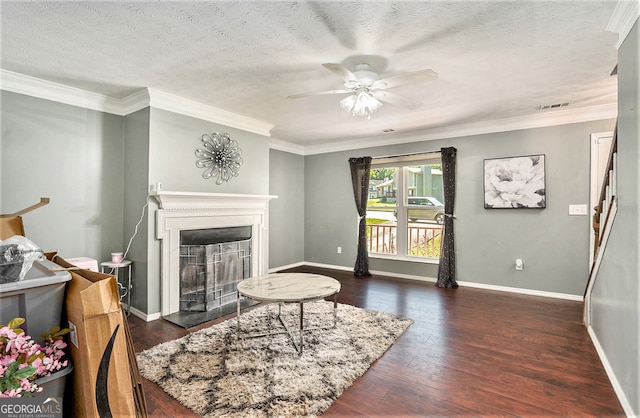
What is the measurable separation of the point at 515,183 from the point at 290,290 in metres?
3.45

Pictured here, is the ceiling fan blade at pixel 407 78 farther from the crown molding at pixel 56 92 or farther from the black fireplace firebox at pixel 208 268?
the crown molding at pixel 56 92

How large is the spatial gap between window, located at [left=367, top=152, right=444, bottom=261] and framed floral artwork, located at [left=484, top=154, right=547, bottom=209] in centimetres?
70

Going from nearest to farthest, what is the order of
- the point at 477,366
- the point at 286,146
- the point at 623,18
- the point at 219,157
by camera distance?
1. the point at 623,18
2. the point at 477,366
3. the point at 219,157
4. the point at 286,146

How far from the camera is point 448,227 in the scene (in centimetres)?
465

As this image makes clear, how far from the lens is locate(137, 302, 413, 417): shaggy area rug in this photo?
1.87 m

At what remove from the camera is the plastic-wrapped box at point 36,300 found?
80cm

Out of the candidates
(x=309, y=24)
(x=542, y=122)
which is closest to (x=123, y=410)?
(x=309, y=24)

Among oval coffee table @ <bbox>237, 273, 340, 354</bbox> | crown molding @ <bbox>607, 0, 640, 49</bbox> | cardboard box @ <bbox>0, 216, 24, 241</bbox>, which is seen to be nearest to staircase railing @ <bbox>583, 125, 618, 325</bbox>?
crown molding @ <bbox>607, 0, 640, 49</bbox>

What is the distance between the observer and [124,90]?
3.19m

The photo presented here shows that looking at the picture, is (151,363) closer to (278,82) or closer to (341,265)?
(278,82)

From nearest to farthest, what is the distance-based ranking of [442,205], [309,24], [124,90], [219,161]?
[309,24] < [124,90] < [219,161] < [442,205]

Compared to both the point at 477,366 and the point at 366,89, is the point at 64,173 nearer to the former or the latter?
the point at 366,89

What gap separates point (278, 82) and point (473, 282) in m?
3.82

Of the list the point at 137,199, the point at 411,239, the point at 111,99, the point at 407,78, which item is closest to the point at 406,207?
the point at 411,239
